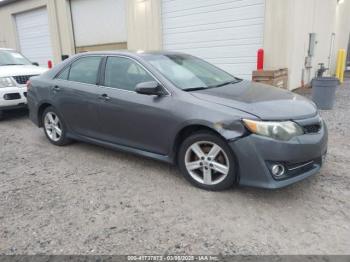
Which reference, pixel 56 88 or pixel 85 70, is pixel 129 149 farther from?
pixel 56 88

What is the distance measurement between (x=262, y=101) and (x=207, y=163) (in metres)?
0.87

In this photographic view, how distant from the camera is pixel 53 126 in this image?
16.5 ft

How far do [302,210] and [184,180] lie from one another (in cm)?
132

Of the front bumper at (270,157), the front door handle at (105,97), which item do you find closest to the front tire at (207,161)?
the front bumper at (270,157)

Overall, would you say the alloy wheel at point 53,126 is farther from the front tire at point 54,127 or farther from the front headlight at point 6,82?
the front headlight at point 6,82

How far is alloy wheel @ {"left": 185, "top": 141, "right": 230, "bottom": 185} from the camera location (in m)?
3.22

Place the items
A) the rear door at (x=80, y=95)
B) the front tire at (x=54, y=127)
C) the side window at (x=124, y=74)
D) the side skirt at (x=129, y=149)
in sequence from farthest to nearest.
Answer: the front tire at (x=54, y=127) < the rear door at (x=80, y=95) < the side window at (x=124, y=74) < the side skirt at (x=129, y=149)

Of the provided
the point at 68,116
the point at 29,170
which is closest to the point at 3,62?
the point at 68,116

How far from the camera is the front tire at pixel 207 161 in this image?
317cm

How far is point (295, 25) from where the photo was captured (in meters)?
8.09

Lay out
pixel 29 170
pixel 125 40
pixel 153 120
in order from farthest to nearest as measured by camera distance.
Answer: pixel 125 40, pixel 29 170, pixel 153 120

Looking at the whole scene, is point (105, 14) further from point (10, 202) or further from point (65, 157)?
point (10, 202)

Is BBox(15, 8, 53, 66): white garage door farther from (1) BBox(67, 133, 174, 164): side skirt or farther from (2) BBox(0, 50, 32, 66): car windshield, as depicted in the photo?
(1) BBox(67, 133, 174, 164): side skirt

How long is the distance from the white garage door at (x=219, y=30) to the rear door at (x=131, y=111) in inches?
217
